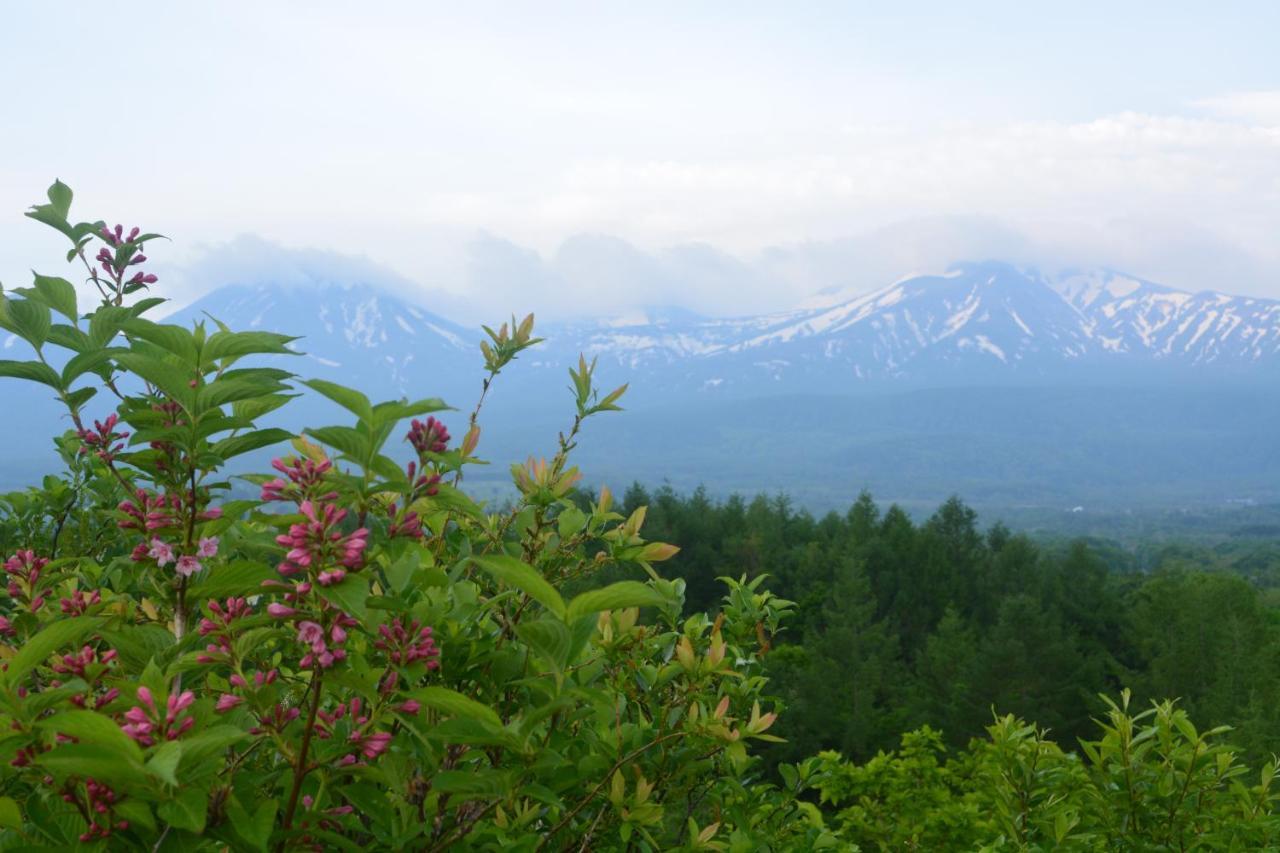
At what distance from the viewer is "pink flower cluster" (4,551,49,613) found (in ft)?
8.26

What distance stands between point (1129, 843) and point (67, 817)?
13.5 feet

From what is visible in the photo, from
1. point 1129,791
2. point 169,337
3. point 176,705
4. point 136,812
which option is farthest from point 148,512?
point 1129,791

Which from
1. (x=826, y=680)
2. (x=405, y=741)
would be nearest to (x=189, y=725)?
(x=405, y=741)

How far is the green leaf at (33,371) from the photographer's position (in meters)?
2.08

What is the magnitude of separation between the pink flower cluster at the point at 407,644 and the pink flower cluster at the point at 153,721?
385mm

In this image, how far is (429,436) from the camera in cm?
196

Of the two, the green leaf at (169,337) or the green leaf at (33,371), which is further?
the green leaf at (33,371)

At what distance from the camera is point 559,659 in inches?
71.1

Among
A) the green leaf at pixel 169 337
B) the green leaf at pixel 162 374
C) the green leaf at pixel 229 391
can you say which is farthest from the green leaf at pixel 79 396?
the green leaf at pixel 229 391

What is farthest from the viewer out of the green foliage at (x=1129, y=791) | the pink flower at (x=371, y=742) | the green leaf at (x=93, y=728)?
the green foliage at (x=1129, y=791)

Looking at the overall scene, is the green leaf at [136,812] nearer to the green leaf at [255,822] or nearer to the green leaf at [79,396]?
the green leaf at [255,822]

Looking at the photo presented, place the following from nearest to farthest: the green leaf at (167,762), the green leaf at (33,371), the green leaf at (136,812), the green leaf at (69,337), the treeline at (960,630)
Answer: the green leaf at (167,762) < the green leaf at (136,812) < the green leaf at (33,371) < the green leaf at (69,337) < the treeline at (960,630)

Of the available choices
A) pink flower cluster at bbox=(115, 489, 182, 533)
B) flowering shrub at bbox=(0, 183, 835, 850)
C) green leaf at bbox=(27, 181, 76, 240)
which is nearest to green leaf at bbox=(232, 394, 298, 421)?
flowering shrub at bbox=(0, 183, 835, 850)

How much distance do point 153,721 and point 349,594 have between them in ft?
1.33
